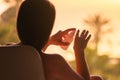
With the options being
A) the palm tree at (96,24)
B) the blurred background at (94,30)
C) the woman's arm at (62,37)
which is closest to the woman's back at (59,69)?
the woman's arm at (62,37)

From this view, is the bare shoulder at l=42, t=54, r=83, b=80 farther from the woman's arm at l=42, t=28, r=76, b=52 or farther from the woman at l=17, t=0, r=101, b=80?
the woman's arm at l=42, t=28, r=76, b=52

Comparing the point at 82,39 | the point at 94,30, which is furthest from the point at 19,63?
the point at 94,30

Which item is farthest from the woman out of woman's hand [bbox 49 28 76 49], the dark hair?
woman's hand [bbox 49 28 76 49]

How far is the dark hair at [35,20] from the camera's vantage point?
1148 millimetres

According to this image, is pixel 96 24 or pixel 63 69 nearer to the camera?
pixel 63 69

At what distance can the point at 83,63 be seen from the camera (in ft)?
3.87

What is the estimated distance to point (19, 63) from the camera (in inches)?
42.7

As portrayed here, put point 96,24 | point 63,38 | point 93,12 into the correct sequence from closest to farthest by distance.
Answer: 1. point 63,38
2. point 96,24
3. point 93,12

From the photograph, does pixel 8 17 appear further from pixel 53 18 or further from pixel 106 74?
pixel 53 18

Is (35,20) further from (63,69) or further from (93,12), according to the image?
(93,12)

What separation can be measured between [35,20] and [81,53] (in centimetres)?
15

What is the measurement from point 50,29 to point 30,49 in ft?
0.29

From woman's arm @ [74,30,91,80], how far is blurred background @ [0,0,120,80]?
640 centimetres

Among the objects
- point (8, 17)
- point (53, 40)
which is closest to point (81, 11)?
point (8, 17)
